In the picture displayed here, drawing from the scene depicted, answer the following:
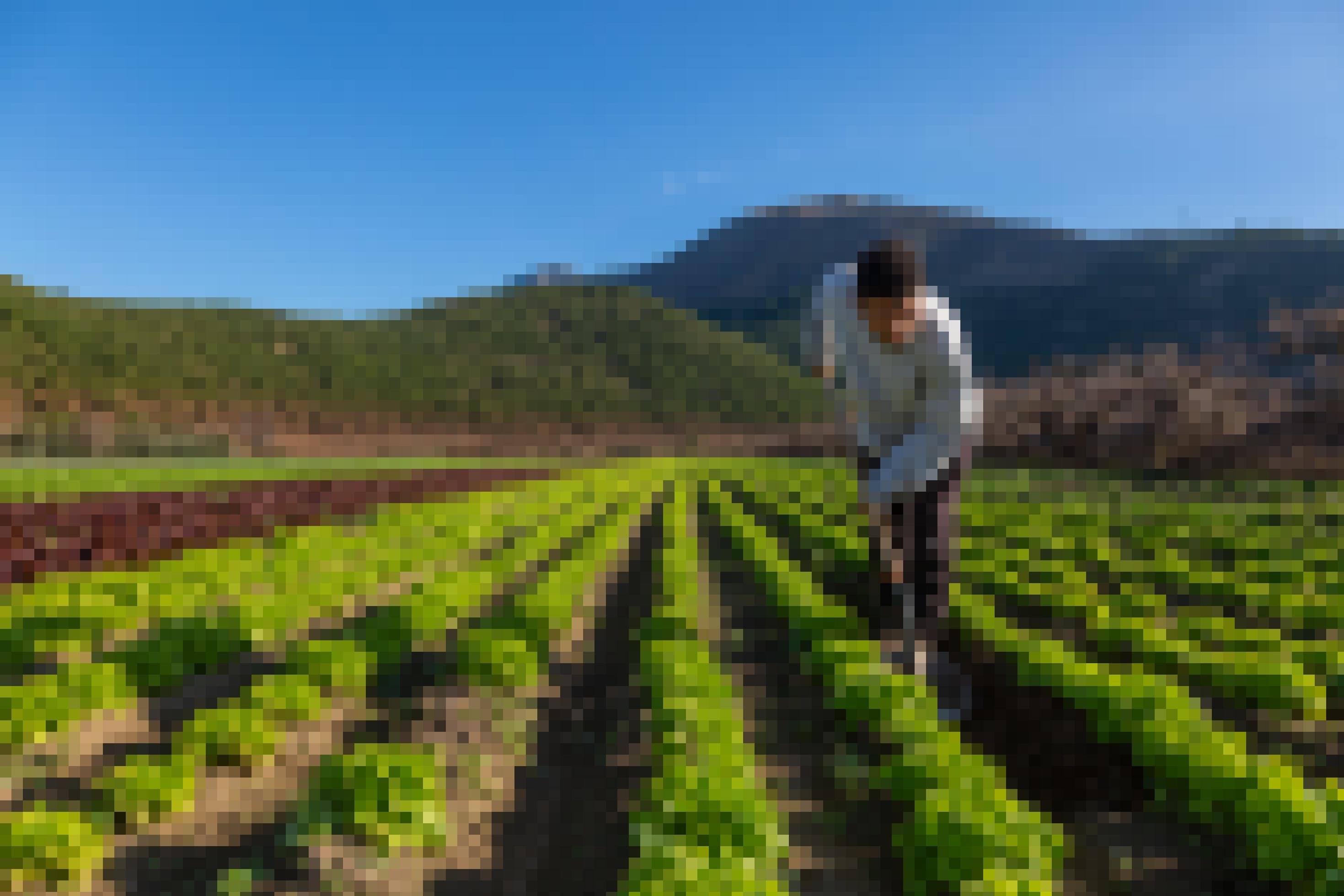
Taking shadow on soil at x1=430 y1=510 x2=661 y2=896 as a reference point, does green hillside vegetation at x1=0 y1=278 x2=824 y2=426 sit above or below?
above

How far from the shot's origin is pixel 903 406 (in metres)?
5.48

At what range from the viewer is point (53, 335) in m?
92.6

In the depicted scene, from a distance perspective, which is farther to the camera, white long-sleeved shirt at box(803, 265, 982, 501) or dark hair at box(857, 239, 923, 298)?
white long-sleeved shirt at box(803, 265, 982, 501)

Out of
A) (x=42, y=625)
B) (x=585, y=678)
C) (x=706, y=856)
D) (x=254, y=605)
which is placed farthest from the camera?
(x=254, y=605)

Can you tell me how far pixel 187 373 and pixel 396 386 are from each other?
1099 inches

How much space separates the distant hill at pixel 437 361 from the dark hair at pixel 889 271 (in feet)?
307

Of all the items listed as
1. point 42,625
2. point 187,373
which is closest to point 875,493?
point 42,625

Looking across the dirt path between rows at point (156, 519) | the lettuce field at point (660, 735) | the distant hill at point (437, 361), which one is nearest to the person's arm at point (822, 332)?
the lettuce field at point (660, 735)

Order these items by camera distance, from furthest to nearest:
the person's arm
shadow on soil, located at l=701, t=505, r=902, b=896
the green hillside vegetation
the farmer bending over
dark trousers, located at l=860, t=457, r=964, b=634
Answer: the green hillside vegetation < dark trousers, located at l=860, t=457, r=964, b=634 < the person's arm < the farmer bending over < shadow on soil, located at l=701, t=505, r=902, b=896

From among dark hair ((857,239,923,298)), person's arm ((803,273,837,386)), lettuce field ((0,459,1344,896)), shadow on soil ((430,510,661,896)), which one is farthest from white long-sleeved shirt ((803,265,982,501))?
shadow on soil ((430,510,661,896))

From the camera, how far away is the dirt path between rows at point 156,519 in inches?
557

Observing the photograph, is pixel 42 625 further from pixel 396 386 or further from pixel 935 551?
pixel 396 386

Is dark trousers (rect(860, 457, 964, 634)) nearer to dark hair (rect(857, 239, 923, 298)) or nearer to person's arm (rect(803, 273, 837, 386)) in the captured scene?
person's arm (rect(803, 273, 837, 386))

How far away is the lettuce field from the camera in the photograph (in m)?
3.99
